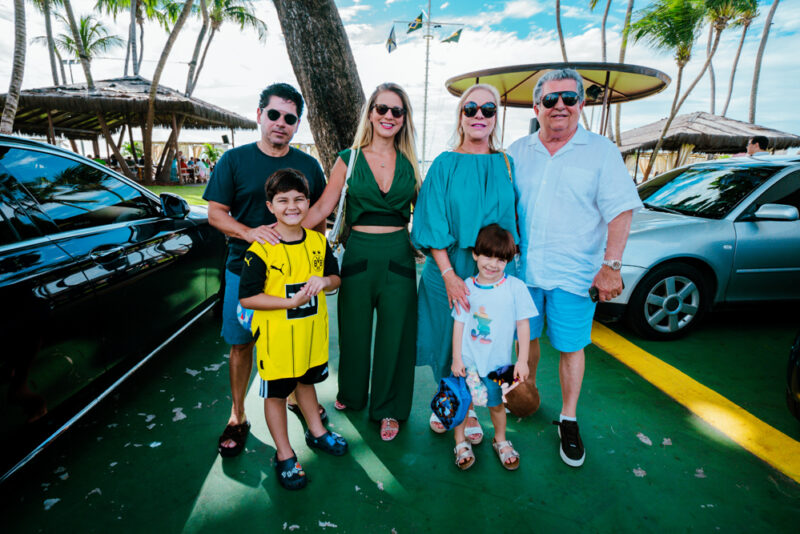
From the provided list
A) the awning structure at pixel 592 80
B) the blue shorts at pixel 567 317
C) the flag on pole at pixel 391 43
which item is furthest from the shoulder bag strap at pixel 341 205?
the flag on pole at pixel 391 43

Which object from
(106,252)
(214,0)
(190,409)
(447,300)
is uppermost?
(214,0)

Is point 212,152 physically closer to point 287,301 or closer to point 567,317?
point 287,301

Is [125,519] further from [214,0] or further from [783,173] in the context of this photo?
[214,0]

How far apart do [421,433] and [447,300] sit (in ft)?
2.73

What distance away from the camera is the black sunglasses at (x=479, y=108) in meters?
1.97

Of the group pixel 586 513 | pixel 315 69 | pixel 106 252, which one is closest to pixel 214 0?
pixel 315 69

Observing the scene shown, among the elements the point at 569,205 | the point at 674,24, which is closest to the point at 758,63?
the point at 674,24

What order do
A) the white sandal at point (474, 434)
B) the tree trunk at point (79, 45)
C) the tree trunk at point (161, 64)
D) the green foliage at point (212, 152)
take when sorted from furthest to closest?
1. the green foliage at point (212, 152)
2. the tree trunk at point (79, 45)
3. the tree trunk at point (161, 64)
4. the white sandal at point (474, 434)

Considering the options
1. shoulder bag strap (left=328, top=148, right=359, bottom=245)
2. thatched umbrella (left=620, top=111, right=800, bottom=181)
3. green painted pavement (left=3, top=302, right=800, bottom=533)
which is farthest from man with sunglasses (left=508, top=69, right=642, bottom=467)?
thatched umbrella (left=620, top=111, right=800, bottom=181)

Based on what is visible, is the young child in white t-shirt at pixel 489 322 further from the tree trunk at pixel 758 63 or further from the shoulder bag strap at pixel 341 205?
the tree trunk at pixel 758 63

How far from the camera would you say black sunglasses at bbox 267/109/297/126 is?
203 centimetres

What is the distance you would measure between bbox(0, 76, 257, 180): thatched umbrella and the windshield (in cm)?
1524

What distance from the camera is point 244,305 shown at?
1.76 m

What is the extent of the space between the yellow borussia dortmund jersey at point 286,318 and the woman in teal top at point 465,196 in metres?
0.59
